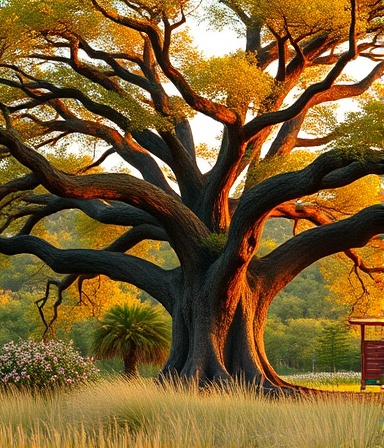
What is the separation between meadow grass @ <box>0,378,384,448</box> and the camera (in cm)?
713

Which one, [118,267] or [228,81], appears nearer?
[228,81]

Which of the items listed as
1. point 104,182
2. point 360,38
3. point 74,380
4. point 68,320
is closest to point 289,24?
point 360,38

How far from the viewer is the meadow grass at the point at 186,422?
7.13 m

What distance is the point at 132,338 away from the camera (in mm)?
19625

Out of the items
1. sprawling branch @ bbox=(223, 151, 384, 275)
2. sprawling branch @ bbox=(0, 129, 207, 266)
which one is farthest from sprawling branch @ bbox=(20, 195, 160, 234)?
sprawling branch @ bbox=(223, 151, 384, 275)

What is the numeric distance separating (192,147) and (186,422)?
10.1 metres

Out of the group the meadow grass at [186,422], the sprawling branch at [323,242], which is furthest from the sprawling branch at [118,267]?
the meadow grass at [186,422]

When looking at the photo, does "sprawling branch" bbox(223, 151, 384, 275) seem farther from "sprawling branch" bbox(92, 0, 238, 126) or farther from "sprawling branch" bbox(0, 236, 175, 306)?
"sprawling branch" bbox(0, 236, 175, 306)

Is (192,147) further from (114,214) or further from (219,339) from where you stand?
(219,339)

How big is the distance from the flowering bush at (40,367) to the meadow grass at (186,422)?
3.27 metres

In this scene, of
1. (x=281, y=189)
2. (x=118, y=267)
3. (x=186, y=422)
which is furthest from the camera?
(x=118, y=267)

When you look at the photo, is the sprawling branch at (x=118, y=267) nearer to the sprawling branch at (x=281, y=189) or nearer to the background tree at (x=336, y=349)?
the sprawling branch at (x=281, y=189)

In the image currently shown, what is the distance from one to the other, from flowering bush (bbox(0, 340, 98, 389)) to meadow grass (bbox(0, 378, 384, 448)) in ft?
10.7

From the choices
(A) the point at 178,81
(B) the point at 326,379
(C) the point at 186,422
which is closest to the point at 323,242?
(A) the point at 178,81
